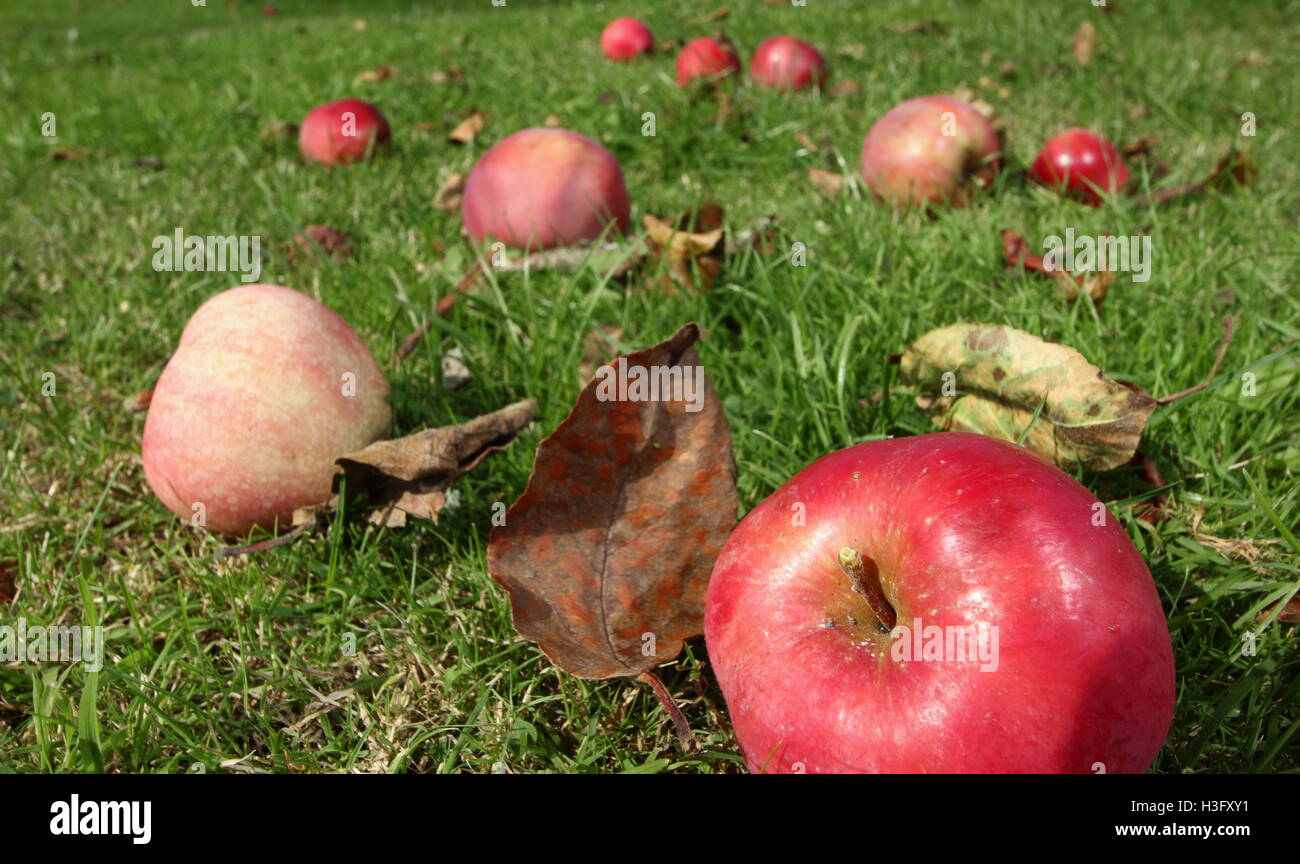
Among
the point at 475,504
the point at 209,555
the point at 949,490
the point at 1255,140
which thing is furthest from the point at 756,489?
the point at 1255,140

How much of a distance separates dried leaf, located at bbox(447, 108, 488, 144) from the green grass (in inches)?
3.0

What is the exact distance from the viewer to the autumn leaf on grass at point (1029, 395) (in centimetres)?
176

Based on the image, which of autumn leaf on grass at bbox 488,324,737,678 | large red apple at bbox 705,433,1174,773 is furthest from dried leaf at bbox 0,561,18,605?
large red apple at bbox 705,433,1174,773

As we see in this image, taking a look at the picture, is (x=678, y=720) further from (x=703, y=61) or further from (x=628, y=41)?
(x=628, y=41)

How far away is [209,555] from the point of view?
2102 millimetres

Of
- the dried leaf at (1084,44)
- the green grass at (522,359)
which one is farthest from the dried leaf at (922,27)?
the dried leaf at (1084,44)

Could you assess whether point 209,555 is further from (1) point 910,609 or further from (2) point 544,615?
(1) point 910,609

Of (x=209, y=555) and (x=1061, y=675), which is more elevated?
(x=1061, y=675)

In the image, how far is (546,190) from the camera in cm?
306

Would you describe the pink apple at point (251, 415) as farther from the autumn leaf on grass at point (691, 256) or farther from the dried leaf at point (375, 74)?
the dried leaf at point (375, 74)

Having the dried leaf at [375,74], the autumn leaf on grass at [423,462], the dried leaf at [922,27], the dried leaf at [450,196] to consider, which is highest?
the dried leaf at [922,27]

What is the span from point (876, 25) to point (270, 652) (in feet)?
18.4

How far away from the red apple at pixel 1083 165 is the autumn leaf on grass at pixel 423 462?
2491 mm

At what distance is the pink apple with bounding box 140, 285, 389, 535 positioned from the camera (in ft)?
6.35
